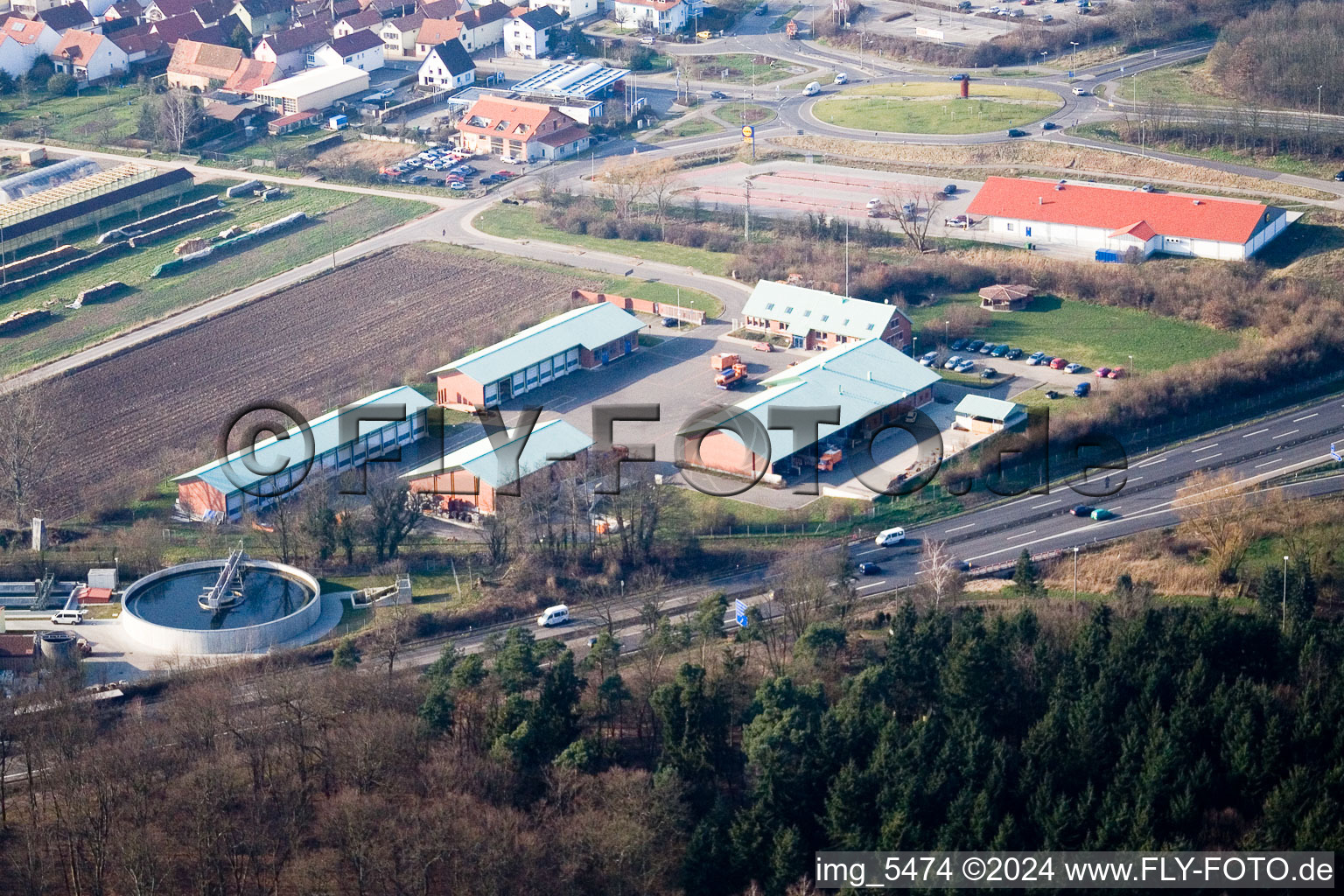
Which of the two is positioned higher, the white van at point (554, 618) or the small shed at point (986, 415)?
the small shed at point (986, 415)

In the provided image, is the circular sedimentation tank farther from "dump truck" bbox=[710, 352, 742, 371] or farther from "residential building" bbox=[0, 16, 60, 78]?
"residential building" bbox=[0, 16, 60, 78]

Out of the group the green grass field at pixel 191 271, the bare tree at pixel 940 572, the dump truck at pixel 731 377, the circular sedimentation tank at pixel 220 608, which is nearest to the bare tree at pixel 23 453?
the green grass field at pixel 191 271

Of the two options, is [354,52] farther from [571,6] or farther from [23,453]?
[23,453]

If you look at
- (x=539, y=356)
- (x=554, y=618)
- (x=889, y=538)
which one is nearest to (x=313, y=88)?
(x=539, y=356)

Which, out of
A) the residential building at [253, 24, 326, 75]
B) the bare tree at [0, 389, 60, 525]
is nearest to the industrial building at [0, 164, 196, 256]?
the residential building at [253, 24, 326, 75]

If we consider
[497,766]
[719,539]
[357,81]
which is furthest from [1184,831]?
[357,81]

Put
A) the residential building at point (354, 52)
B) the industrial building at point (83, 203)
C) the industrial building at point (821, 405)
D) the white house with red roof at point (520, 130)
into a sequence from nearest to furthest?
the industrial building at point (821, 405)
the industrial building at point (83, 203)
the white house with red roof at point (520, 130)
the residential building at point (354, 52)

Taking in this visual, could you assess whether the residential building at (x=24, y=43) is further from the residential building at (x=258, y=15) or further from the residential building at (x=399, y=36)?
the residential building at (x=399, y=36)
